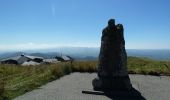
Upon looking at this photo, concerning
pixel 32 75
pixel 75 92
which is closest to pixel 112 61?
pixel 75 92

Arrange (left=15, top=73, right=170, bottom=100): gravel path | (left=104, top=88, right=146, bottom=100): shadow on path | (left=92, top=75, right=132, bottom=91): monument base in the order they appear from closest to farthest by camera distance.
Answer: (left=15, top=73, right=170, bottom=100): gravel path → (left=104, top=88, right=146, bottom=100): shadow on path → (left=92, top=75, right=132, bottom=91): monument base

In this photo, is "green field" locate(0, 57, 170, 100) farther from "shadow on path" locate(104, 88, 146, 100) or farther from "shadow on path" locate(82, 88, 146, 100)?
"shadow on path" locate(104, 88, 146, 100)

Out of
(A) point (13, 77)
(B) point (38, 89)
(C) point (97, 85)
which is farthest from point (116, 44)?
(A) point (13, 77)

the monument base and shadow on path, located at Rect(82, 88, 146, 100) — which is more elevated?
the monument base

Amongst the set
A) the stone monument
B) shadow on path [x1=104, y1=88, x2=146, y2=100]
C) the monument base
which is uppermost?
the stone monument

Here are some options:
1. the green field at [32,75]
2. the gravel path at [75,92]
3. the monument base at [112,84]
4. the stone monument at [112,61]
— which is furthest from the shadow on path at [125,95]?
the green field at [32,75]

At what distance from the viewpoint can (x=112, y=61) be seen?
50.2 feet

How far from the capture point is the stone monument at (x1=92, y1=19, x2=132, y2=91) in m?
14.9

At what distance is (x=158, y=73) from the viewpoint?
21.6 m

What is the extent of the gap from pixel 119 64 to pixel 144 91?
76.2 inches

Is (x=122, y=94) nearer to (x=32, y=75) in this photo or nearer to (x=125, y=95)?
(x=125, y=95)

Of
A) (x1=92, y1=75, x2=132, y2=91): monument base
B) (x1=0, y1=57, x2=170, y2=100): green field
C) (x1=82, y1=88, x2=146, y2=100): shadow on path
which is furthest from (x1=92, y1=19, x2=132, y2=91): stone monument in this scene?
(x1=0, y1=57, x2=170, y2=100): green field

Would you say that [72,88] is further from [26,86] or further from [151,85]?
[151,85]

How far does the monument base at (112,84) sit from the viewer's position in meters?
14.6
